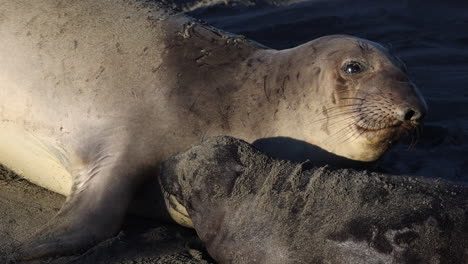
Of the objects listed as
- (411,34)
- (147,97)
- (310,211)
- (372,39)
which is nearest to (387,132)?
(310,211)

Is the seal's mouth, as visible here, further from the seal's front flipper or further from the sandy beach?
the seal's front flipper

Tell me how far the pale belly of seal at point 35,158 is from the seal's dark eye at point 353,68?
169cm

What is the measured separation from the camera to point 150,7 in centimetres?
543

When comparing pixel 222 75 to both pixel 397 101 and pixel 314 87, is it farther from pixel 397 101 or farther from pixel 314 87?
pixel 397 101

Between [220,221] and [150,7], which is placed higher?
[150,7]

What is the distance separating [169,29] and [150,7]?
365 millimetres

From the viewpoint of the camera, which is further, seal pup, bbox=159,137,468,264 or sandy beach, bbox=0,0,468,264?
sandy beach, bbox=0,0,468,264

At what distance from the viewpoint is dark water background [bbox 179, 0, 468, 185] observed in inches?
228

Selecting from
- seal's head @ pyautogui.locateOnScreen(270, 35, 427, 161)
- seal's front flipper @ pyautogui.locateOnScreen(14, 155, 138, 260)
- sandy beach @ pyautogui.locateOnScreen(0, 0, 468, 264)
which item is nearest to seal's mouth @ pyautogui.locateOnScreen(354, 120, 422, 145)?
seal's head @ pyautogui.locateOnScreen(270, 35, 427, 161)

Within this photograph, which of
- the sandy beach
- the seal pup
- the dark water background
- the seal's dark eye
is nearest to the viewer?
the seal pup

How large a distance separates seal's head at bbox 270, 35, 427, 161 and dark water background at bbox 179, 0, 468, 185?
3.18 feet

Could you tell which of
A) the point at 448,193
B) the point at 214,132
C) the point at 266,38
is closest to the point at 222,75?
the point at 214,132

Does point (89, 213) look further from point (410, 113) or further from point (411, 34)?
point (411, 34)

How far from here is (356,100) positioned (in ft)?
15.1
